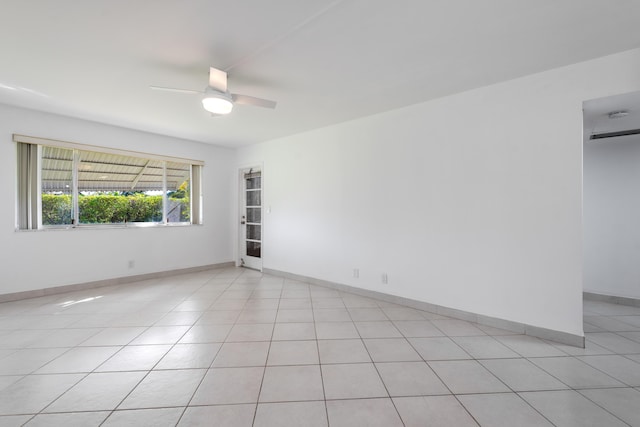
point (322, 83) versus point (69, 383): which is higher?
point (322, 83)

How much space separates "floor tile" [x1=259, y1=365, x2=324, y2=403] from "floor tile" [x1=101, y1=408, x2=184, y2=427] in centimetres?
53

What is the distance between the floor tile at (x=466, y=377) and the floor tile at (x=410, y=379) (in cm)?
7

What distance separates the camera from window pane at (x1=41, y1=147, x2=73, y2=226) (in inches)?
157

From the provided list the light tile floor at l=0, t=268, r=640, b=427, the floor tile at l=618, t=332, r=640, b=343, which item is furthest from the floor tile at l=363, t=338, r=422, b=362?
the floor tile at l=618, t=332, r=640, b=343

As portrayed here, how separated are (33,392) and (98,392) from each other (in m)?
0.44

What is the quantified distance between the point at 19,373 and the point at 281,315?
7.22 feet

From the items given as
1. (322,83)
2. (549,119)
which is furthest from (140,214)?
(549,119)

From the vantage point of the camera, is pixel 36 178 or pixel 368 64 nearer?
pixel 368 64

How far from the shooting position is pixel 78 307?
344 centimetres

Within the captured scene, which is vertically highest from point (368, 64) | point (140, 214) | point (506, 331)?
point (368, 64)

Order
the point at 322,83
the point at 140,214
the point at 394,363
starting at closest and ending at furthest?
the point at 394,363, the point at 322,83, the point at 140,214

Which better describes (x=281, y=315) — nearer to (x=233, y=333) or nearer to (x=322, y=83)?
(x=233, y=333)

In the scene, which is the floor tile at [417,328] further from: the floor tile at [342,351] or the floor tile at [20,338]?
the floor tile at [20,338]

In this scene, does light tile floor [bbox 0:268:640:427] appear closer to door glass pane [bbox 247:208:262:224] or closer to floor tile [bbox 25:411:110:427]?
floor tile [bbox 25:411:110:427]
